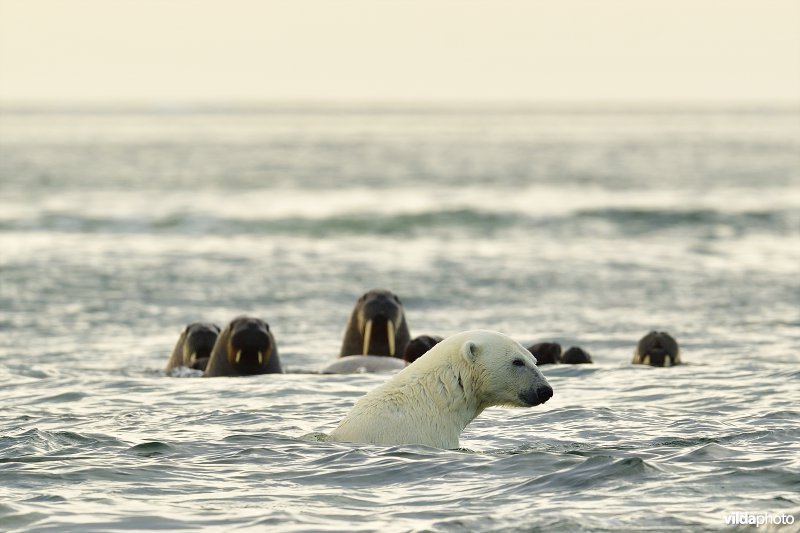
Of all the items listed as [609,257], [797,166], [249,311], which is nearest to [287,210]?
[609,257]

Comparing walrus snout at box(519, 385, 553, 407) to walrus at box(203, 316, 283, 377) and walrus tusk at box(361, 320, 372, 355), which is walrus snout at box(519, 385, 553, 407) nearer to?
walrus at box(203, 316, 283, 377)

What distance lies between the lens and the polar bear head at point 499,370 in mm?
10523

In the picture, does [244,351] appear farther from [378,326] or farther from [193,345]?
[378,326]

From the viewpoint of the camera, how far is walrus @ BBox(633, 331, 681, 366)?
16016mm

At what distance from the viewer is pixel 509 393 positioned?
10.6m

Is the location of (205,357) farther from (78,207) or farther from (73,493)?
(78,207)

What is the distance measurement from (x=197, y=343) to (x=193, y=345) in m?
0.06

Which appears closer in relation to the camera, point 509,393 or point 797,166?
point 509,393

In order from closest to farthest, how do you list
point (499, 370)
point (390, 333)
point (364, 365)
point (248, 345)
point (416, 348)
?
point (499, 370)
point (248, 345)
point (416, 348)
point (364, 365)
point (390, 333)

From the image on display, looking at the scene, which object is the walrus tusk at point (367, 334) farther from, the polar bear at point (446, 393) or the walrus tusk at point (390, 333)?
the polar bear at point (446, 393)

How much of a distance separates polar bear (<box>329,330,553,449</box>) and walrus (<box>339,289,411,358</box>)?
6003 millimetres

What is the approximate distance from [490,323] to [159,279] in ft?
25.9

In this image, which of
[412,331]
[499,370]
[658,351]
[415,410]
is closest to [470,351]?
[499,370]

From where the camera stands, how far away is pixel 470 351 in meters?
10.5
